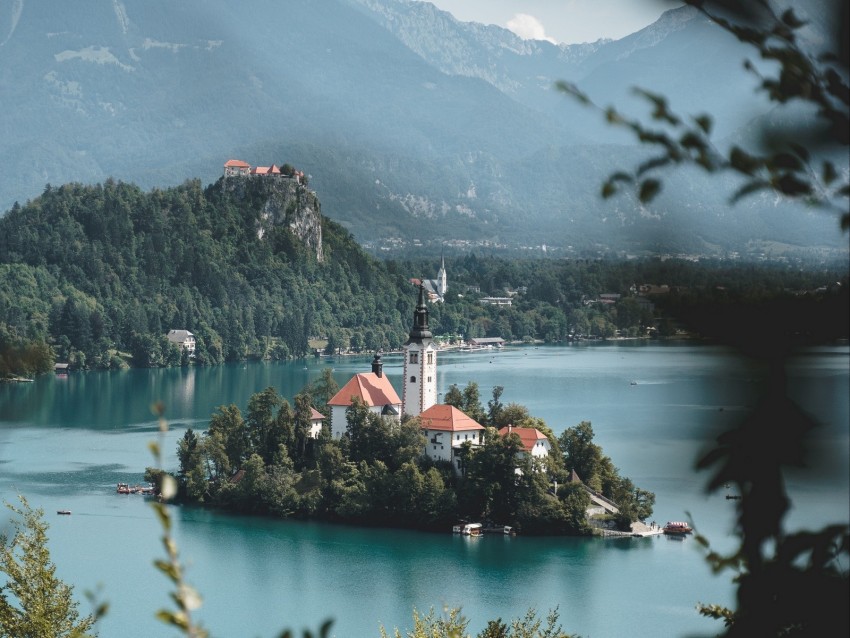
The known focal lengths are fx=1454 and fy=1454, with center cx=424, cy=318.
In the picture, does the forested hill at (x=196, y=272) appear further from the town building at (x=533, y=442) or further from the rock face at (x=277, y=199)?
the town building at (x=533, y=442)

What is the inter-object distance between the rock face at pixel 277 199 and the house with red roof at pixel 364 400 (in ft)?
152

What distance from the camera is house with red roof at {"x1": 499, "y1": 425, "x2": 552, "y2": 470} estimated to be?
23.0 metres

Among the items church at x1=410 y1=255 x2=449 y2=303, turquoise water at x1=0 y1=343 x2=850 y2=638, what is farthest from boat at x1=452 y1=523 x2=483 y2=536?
church at x1=410 y1=255 x2=449 y2=303

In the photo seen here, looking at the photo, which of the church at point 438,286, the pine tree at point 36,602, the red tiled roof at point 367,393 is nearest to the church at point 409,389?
the red tiled roof at point 367,393

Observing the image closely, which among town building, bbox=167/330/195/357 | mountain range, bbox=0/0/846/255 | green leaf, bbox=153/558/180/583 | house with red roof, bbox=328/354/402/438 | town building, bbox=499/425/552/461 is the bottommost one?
town building, bbox=499/425/552/461

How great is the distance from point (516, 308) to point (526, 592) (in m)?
54.6

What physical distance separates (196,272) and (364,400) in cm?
4504

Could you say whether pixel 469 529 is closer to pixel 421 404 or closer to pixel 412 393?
pixel 421 404

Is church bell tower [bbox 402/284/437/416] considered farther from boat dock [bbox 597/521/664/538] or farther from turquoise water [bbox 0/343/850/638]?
boat dock [bbox 597/521/664/538]

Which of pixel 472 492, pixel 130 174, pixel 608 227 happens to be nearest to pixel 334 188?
pixel 130 174

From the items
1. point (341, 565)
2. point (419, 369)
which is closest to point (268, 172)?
point (419, 369)

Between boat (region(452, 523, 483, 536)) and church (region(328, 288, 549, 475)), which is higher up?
church (region(328, 288, 549, 475))

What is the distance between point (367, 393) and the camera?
25672mm

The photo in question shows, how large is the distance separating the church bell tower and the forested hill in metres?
32.3
